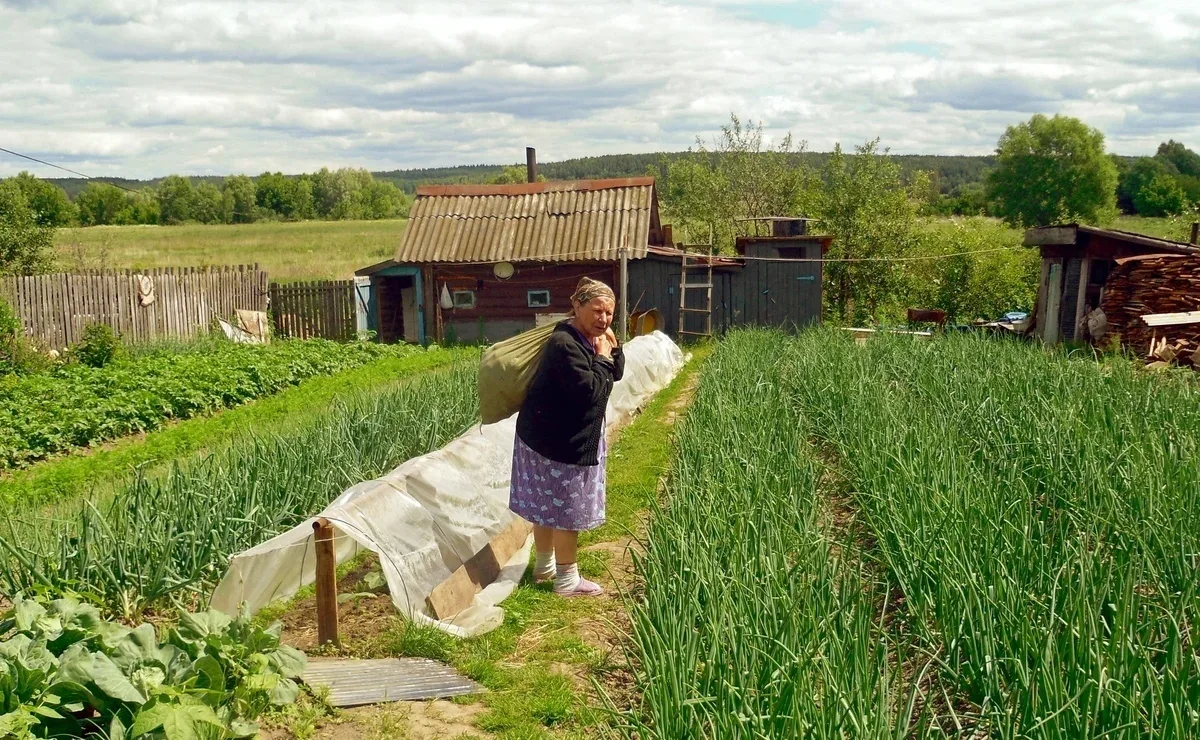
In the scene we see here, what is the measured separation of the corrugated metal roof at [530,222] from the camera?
1764cm

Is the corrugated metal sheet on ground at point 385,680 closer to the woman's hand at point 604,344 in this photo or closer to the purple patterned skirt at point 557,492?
the purple patterned skirt at point 557,492

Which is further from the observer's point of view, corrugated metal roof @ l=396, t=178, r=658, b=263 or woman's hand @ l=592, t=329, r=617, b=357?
corrugated metal roof @ l=396, t=178, r=658, b=263

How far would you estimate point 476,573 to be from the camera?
191 inches

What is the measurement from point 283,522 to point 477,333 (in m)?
13.0

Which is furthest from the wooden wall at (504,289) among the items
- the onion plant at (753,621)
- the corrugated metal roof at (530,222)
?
the onion plant at (753,621)

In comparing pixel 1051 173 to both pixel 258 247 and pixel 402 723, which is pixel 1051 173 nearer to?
pixel 258 247

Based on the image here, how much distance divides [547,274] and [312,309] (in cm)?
441

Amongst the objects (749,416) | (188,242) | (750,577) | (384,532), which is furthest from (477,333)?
(188,242)

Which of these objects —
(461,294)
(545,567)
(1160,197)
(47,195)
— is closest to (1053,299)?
(461,294)

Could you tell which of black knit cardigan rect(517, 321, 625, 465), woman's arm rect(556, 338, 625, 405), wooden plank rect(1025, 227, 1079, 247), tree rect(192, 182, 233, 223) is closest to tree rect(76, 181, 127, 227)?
tree rect(192, 182, 233, 223)

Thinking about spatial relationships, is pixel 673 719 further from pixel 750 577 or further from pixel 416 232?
pixel 416 232

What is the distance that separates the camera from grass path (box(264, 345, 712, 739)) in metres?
3.33

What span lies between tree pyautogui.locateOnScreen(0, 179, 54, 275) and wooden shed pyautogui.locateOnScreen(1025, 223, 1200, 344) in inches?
698

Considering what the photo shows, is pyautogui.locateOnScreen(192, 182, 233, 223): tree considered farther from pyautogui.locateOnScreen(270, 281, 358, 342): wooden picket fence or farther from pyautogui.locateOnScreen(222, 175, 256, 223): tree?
pyautogui.locateOnScreen(270, 281, 358, 342): wooden picket fence
